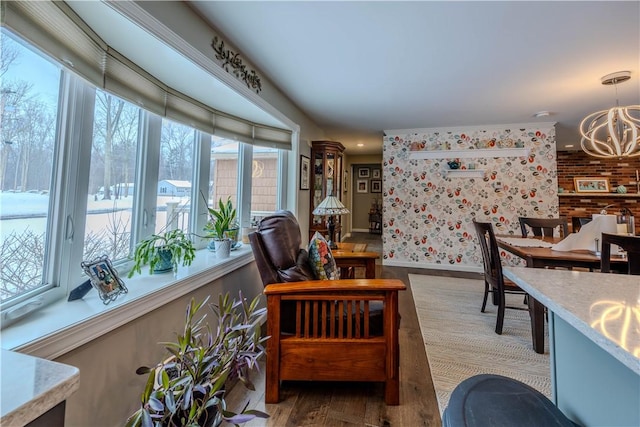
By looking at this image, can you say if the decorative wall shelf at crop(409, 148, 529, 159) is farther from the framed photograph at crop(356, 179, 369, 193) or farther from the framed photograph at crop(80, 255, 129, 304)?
the framed photograph at crop(80, 255, 129, 304)

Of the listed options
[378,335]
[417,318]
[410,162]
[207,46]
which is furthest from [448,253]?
[207,46]

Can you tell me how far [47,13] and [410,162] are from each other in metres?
4.36

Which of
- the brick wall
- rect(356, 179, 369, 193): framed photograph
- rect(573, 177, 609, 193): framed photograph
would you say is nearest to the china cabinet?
rect(356, 179, 369, 193): framed photograph

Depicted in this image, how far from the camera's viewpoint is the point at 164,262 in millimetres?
1618

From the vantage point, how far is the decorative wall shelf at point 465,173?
422 centimetres

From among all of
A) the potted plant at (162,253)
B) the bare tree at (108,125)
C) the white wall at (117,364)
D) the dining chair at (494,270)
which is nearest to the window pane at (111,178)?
the bare tree at (108,125)

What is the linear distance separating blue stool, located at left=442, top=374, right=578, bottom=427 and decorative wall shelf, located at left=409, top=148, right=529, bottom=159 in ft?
13.6

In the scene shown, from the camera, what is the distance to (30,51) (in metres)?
1.05

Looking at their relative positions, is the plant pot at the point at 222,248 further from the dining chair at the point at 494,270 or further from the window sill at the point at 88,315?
the dining chair at the point at 494,270

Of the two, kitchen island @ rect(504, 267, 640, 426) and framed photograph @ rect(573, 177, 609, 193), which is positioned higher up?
framed photograph @ rect(573, 177, 609, 193)

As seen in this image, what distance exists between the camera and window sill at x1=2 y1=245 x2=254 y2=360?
0.91m

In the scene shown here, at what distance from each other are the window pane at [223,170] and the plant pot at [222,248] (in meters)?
0.47

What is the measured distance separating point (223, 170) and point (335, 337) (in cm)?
181

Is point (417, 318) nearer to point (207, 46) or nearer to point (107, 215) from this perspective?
point (107, 215)
